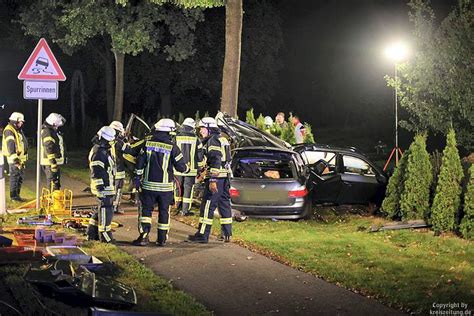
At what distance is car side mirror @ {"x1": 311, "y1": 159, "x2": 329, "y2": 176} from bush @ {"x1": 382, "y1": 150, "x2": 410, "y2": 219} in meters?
1.63

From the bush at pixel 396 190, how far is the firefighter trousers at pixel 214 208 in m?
3.30

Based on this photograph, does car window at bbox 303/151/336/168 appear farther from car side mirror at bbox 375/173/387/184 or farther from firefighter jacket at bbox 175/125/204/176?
firefighter jacket at bbox 175/125/204/176

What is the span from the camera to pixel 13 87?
158 ft

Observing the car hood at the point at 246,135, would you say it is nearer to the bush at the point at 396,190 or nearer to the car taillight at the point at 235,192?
the car taillight at the point at 235,192

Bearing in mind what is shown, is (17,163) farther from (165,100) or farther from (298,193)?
(165,100)

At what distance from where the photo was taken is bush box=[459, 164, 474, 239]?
1151 centimetres

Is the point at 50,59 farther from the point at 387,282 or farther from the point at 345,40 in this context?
the point at 345,40

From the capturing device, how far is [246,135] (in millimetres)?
15047

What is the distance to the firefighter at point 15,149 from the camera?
50.7ft

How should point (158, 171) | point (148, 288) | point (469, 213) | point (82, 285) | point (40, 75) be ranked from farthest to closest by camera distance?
point (40, 75)
point (469, 213)
point (158, 171)
point (148, 288)
point (82, 285)

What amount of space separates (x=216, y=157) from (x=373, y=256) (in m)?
2.79

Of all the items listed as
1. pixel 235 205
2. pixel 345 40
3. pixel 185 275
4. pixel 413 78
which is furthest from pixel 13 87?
pixel 185 275

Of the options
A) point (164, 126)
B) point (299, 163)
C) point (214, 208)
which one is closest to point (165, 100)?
point (299, 163)

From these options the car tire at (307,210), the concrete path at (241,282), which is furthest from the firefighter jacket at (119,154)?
the car tire at (307,210)
